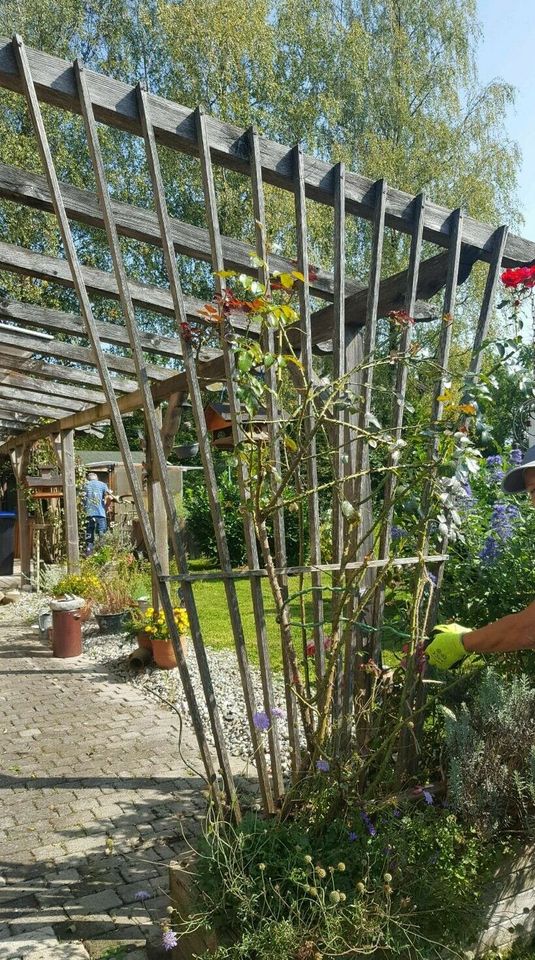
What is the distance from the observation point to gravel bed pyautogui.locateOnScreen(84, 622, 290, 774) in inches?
185

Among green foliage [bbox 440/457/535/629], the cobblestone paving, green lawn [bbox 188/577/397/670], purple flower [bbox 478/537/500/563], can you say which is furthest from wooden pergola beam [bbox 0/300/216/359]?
purple flower [bbox 478/537/500/563]

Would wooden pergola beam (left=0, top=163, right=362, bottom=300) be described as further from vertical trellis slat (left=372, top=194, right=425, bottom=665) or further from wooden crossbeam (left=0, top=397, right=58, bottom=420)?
wooden crossbeam (left=0, top=397, right=58, bottom=420)

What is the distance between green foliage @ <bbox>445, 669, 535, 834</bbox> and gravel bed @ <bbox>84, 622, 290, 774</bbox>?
5.28 feet

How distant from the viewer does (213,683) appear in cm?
594

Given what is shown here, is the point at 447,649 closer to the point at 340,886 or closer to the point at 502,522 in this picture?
the point at 340,886

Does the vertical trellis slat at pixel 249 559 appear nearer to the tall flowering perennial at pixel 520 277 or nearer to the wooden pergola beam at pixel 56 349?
the tall flowering perennial at pixel 520 277

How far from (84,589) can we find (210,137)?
20.6 feet

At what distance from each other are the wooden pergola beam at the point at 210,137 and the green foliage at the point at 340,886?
2300mm

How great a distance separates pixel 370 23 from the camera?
52.5ft

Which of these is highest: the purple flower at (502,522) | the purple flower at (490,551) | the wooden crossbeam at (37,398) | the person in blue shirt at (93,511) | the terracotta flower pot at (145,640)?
the wooden crossbeam at (37,398)

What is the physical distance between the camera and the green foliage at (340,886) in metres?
2.06

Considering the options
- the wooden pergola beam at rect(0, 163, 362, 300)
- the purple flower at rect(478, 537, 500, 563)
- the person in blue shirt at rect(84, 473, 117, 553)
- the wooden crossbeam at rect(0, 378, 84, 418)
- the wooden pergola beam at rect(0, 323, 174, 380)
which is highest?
the wooden crossbeam at rect(0, 378, 84, 418)

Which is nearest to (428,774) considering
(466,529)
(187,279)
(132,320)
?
(466,529)

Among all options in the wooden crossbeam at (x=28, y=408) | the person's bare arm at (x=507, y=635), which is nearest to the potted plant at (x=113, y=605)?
the wooden crossbeam at (x=28, y=408)
